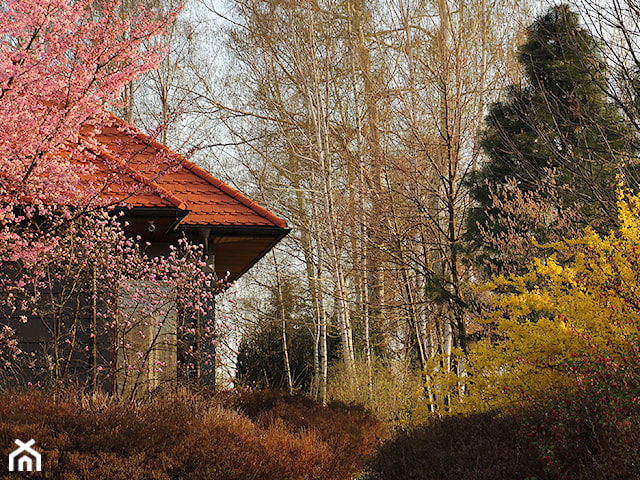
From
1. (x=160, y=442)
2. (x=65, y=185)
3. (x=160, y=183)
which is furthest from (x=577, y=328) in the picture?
(x=160, y=183)

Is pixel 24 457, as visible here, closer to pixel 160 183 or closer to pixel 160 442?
pixel 160 442

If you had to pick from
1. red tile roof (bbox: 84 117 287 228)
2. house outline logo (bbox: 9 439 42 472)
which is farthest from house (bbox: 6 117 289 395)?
house outline logo (bbox: 9 439 42 472)

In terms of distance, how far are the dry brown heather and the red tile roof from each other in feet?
7.31

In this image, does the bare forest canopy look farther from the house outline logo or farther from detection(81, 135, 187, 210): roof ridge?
the house outline logo

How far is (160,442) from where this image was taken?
14.2 ft

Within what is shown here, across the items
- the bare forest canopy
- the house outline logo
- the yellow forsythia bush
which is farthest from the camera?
the bare forest canopy

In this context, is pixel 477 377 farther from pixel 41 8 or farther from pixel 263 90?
pixel 263 90

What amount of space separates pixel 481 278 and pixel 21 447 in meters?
6.22

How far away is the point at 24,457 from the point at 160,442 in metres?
0.89

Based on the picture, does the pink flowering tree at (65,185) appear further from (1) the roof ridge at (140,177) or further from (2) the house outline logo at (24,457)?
(2) the house outline logo at (24,457)

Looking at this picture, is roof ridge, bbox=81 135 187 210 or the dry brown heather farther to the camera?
roof ridge, bbox=81 135 187 210

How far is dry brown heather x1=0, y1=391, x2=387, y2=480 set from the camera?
3951 mm

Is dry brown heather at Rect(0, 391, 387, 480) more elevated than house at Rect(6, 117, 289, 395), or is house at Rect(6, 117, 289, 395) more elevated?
house at Rect(6, 117, 289, 395)

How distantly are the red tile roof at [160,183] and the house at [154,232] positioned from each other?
0.01m
